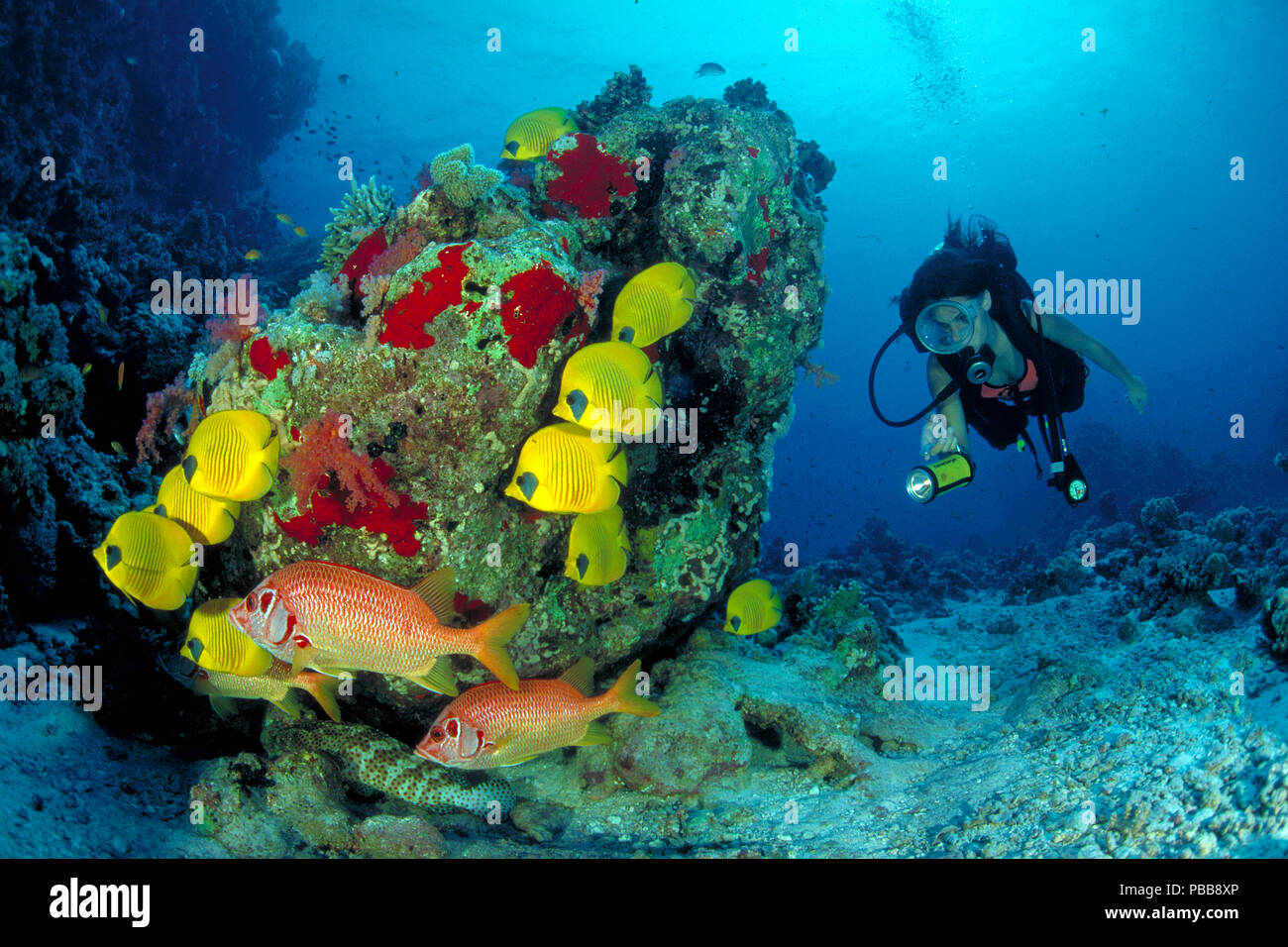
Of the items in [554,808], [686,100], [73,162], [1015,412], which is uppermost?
[73,162]

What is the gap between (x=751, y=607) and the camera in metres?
4.71

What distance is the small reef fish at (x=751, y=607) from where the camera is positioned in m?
4.65

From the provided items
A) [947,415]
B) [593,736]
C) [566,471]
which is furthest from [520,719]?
[947,415]

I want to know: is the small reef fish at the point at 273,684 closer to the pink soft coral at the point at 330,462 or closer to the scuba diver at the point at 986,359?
the pink soft coral at the point at 330,462

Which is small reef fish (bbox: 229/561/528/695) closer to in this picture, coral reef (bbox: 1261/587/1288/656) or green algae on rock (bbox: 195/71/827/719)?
green algae on rock (bbox: 195/71/827/719)

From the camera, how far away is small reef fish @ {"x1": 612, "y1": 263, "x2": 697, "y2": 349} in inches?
130

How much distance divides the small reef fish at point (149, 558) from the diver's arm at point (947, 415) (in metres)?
4.92

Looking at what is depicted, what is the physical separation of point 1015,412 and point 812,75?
47.6m

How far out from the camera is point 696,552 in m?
4.61

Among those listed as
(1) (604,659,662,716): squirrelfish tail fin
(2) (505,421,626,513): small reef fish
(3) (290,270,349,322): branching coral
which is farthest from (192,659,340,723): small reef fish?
(3) (290,270,349,322): branching coral

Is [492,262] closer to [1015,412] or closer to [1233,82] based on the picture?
[1015,412]

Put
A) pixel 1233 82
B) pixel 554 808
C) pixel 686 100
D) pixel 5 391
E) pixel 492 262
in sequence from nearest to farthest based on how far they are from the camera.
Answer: pixel 492 262 < pixel 554 808 < pixel 5 391 < pixel 686 100 < pixel 1233 82

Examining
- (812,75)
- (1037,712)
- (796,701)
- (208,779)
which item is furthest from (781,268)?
(812,75)

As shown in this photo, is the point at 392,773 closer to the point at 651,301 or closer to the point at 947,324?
the point at 651,301
